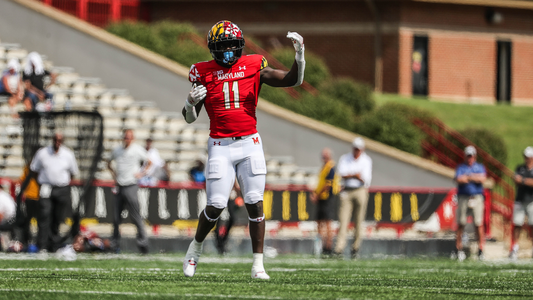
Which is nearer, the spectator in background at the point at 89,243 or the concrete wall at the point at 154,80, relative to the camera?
the spectator in background at the point at 89,243

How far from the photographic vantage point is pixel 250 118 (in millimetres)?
7410

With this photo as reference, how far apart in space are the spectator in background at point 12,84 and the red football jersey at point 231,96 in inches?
448

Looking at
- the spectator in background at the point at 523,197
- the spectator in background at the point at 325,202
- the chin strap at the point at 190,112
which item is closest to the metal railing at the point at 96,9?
the spectator in background at the point at 325,202

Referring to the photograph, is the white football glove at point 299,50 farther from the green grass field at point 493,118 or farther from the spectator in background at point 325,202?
the green grass field at point 493,118

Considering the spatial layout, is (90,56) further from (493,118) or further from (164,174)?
(493,118)

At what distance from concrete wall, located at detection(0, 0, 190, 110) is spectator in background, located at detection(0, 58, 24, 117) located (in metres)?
4.14

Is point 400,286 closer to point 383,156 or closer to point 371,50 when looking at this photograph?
point 383,156

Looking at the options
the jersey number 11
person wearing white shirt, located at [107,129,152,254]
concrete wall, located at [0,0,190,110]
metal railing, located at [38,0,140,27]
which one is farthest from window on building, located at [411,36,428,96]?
the jersey number 11

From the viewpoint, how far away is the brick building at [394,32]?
31.2 meters

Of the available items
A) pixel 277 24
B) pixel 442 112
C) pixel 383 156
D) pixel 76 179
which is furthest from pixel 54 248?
pixel 277 24

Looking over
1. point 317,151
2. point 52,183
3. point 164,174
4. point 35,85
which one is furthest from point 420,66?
point 52,183

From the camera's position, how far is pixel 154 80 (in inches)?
869

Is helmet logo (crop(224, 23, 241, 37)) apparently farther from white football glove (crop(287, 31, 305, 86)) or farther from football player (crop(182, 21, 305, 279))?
white football glove (crop(287, 31, 305, 86))

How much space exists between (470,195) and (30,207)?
7.80 m
